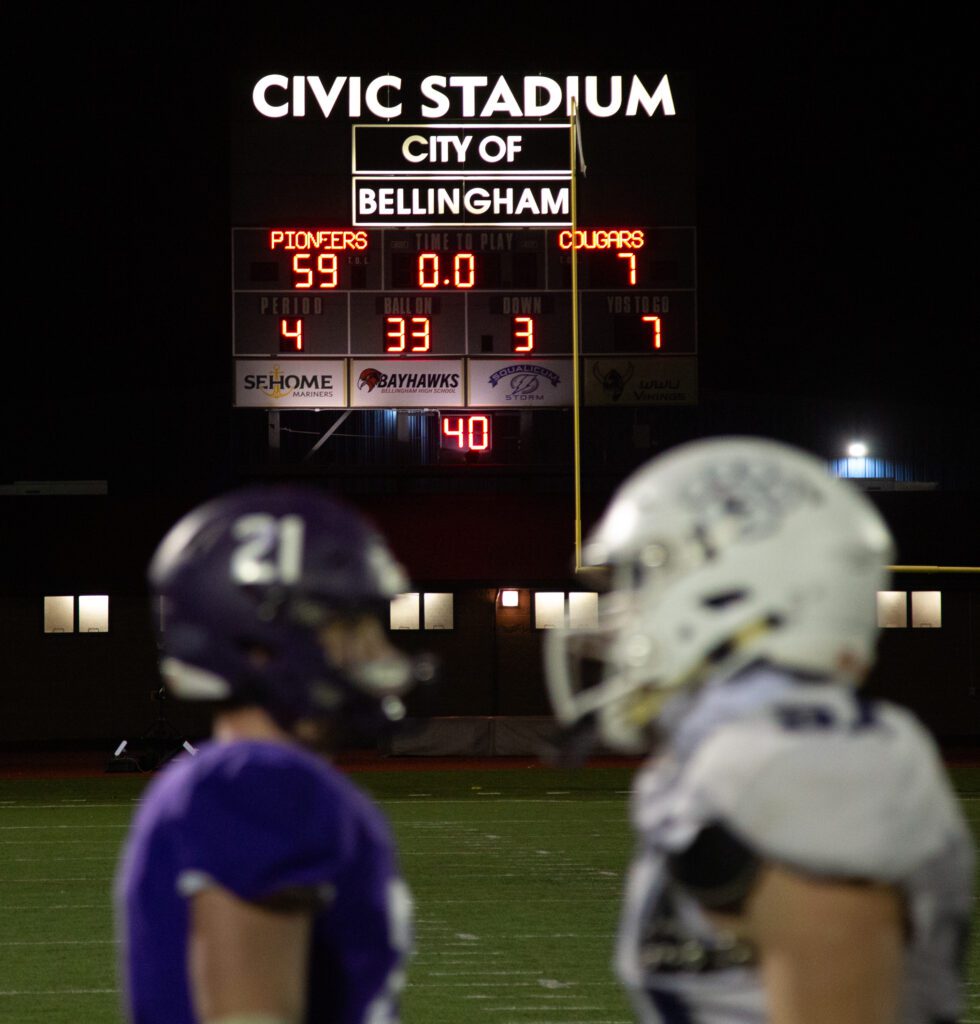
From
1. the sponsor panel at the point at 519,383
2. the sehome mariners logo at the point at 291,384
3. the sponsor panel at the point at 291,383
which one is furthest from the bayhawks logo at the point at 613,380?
the sehome mariners logo at the point at 291,384

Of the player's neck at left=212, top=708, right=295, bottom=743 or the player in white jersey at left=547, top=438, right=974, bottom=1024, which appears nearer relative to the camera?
the player in white jersey at left=547, top=438, right=974, bottom=1024

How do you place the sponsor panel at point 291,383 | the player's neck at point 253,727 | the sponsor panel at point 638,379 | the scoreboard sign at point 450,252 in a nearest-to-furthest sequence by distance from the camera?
the player's neck at point 253,727, the scoreboard sign at point 450,252, the sponsor panel at point 291,383, the sponsor panel at point 638,379

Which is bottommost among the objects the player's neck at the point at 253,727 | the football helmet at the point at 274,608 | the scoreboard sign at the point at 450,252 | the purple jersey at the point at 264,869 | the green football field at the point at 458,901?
the green football field at the point at 458,901

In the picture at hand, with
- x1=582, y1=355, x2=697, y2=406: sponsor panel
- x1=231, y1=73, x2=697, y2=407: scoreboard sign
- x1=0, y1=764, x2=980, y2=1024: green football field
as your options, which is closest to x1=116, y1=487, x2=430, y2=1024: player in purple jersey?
x1=0, y1=764, x2=980, y2=1024: green football field

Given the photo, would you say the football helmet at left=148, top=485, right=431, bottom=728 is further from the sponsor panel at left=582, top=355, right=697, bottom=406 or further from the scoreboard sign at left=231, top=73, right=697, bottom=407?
the sponsor panel at left=582, top=355, right=697, bottom=406

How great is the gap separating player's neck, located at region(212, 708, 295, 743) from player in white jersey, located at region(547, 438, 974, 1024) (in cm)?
29

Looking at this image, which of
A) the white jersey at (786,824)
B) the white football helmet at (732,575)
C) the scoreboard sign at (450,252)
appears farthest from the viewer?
the scoreboard sign at (450,252)

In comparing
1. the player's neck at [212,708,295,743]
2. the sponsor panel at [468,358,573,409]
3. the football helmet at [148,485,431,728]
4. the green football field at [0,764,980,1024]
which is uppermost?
the sponsor panel at [468,358,573,409]

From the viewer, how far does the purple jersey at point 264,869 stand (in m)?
1.51

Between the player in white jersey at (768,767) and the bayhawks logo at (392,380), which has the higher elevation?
the bayhawks logo at (392,380)

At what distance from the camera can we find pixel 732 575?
145 centimetres

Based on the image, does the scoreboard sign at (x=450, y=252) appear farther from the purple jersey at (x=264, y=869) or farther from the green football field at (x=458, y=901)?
the purple jersey at (x=264, y=869)

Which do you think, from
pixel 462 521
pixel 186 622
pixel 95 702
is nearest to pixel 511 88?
pixel 462 521

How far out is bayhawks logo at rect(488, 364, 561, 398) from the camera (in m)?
17.6
